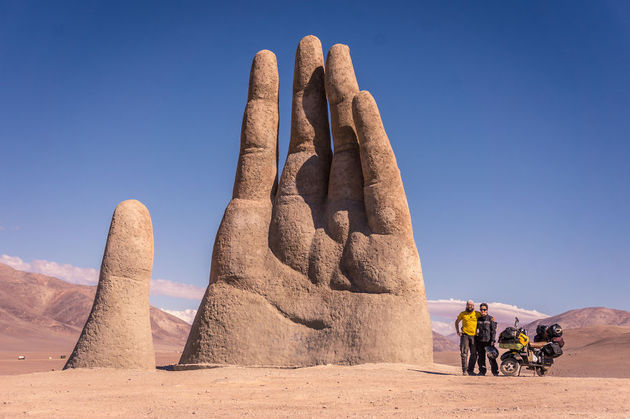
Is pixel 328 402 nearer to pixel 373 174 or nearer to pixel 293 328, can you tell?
pixel 293 328

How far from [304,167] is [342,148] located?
1032 millimetres

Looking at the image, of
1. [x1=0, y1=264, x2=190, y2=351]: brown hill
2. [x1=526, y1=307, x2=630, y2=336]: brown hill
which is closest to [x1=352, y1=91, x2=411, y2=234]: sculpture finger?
[x1=0, y1=264, x2=190, y2=351]: brown hill

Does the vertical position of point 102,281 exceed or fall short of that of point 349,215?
it falls short

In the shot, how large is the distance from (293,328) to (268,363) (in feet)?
2.97

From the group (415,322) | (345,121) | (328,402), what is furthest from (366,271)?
(328,402)

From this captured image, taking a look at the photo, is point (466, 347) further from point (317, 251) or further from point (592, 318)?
point (592, 318)

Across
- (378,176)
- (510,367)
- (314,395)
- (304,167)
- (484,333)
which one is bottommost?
(314,395)

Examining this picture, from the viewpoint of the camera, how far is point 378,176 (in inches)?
532

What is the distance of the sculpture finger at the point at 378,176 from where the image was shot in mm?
13328

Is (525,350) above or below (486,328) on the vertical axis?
below

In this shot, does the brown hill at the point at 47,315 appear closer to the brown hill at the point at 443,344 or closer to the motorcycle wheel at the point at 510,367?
the brown hill at the point at 443,344

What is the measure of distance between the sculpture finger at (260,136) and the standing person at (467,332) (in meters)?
5.82

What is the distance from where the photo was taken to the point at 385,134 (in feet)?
45.0

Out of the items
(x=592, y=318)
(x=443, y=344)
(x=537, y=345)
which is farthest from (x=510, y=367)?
(x=443, y=344)
